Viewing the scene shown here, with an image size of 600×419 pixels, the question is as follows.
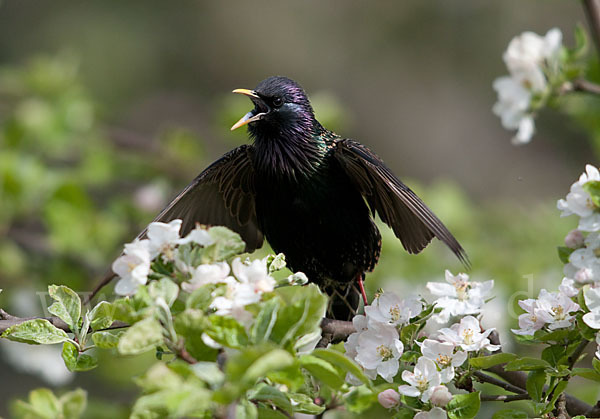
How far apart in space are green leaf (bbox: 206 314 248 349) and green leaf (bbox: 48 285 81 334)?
366 millimetres

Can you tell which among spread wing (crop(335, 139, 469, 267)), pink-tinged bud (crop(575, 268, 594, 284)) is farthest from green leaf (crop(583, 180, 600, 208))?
spread wing (crop(335, 139, 469, 267))

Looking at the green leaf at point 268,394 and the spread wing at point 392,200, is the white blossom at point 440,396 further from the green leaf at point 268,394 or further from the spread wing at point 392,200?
the spread wing at point 392,200

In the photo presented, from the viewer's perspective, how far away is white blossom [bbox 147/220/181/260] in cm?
130

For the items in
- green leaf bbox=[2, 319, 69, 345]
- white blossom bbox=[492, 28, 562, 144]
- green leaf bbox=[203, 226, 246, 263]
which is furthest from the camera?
white blossom bbox=[492, 28, 562, 144]

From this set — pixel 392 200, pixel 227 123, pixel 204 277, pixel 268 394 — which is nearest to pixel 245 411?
pixel 268 394

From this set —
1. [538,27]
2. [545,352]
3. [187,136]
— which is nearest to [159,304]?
[545,352]

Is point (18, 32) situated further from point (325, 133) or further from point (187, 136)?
point (325, 133)

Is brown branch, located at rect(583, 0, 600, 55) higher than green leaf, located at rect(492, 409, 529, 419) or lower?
higher

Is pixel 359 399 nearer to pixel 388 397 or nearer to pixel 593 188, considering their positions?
pixel 388 397

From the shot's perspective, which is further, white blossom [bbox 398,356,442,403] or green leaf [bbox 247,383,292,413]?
white blossom [bbox 398,356,442,403]

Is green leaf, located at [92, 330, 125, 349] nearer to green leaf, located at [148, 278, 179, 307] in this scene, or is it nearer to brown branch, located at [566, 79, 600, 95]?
green leaf, located at [148, 278, 179, 307]

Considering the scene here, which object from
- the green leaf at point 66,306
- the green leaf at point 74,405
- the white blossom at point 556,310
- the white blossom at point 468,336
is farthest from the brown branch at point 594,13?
the green leaf at point 74,405

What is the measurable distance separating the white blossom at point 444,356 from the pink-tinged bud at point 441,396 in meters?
0.04

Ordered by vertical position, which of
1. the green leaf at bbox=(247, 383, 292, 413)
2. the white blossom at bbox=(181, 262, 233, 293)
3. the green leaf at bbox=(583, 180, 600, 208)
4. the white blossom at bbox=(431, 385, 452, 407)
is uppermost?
the green leaf at bbox=(583, 180, 600, 208)
